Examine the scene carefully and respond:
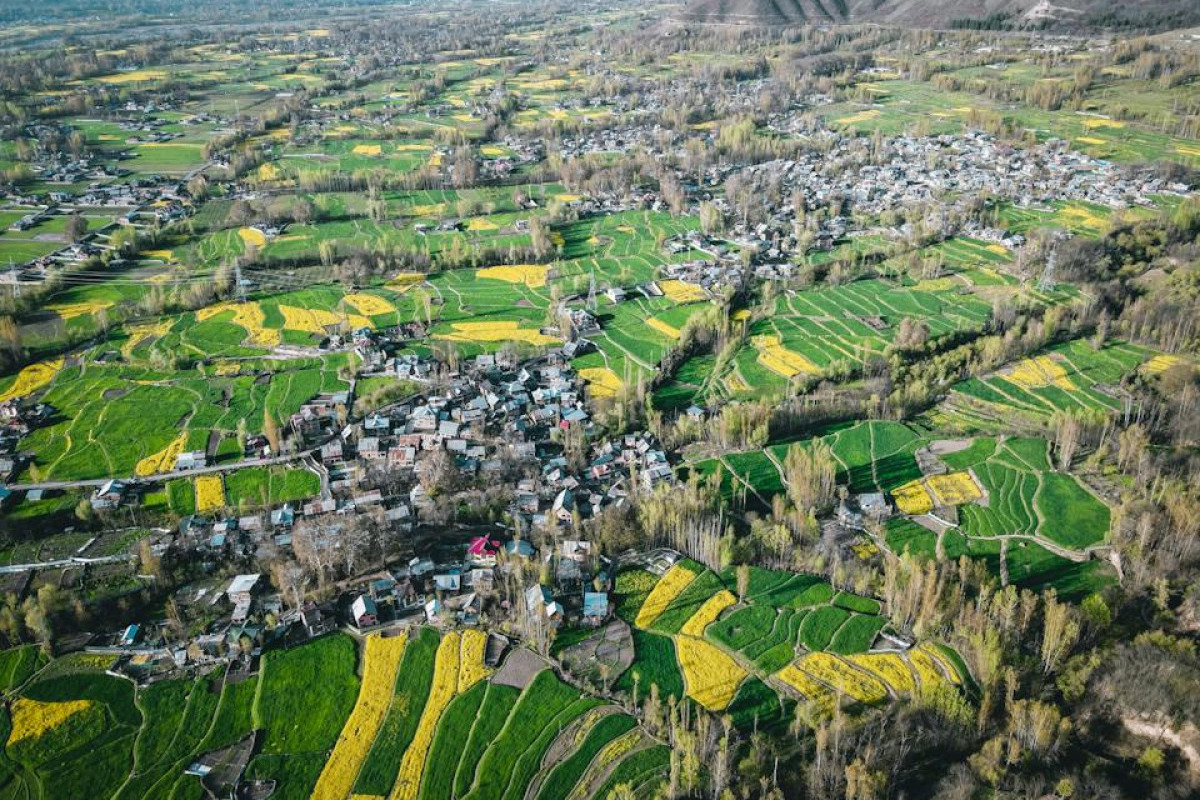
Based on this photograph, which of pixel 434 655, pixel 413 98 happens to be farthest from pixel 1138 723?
pixel 413 98

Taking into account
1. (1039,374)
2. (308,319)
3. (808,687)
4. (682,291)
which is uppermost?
(308,319)

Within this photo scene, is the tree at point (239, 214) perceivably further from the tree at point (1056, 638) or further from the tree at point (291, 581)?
the tree at point (1056, 638)

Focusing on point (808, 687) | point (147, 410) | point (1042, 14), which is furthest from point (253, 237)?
point (1042, 14)

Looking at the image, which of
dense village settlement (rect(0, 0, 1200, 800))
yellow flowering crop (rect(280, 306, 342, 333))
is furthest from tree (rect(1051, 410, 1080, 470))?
yellow flowering crop (rect(280, 306, 342, 333))

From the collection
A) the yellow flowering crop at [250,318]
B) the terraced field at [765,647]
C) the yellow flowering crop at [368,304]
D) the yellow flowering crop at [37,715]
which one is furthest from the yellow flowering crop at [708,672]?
the yellow flowering crop at [368,304]

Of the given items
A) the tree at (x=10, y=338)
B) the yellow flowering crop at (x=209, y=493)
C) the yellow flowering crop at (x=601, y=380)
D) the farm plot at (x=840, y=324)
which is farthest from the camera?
the tree at (x=10, y=338)

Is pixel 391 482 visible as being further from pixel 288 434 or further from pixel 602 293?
pixel 602 293

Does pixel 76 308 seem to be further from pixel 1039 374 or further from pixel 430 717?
pixel 1039 374

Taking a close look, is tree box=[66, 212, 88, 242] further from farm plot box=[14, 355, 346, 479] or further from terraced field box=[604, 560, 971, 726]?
terraced field box=[604, 560, 971, 726]
